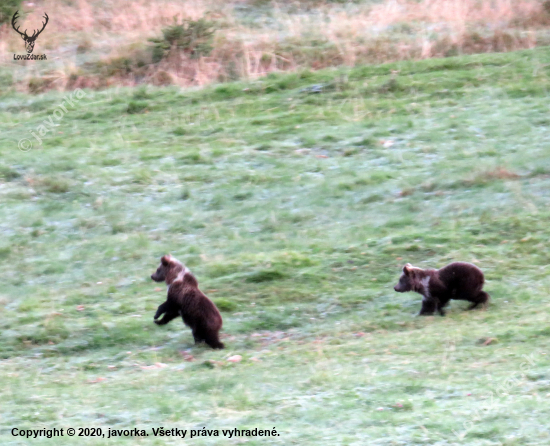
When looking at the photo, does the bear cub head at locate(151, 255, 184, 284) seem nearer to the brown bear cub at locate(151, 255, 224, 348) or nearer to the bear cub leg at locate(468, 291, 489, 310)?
the brown bear cub at locate(151, 255, 224, 348)

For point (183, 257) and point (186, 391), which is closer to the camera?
point (186, 391)

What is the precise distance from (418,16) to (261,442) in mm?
19802

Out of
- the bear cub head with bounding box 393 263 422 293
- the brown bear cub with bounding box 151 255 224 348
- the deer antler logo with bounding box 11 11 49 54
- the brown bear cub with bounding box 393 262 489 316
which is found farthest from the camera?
the deer antler logo with bounding box 11 11 49 54

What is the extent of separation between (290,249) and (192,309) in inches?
130

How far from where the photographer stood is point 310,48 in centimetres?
2080

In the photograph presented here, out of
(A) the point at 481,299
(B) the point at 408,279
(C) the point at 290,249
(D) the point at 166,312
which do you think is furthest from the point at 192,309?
(C) the point at 290,249

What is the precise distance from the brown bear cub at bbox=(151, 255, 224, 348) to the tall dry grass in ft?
38.9

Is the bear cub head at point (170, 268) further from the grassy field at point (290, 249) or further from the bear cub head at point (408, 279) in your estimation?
the bear cub head at point (408, 279)

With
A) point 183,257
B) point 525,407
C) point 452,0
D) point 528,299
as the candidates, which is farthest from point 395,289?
point 452,0

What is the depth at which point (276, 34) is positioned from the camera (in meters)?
22.1

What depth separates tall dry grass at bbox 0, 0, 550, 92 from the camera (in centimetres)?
2022

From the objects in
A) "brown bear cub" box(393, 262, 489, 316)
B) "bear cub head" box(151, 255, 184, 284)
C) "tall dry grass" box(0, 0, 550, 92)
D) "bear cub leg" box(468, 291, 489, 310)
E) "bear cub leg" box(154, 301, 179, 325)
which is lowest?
"bear cub leg" box(468, 291, 489, 310)

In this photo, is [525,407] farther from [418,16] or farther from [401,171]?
[418,16]

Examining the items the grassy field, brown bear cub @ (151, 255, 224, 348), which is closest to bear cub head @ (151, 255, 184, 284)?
brown bear cub @ (151, 255, 224, 348)
